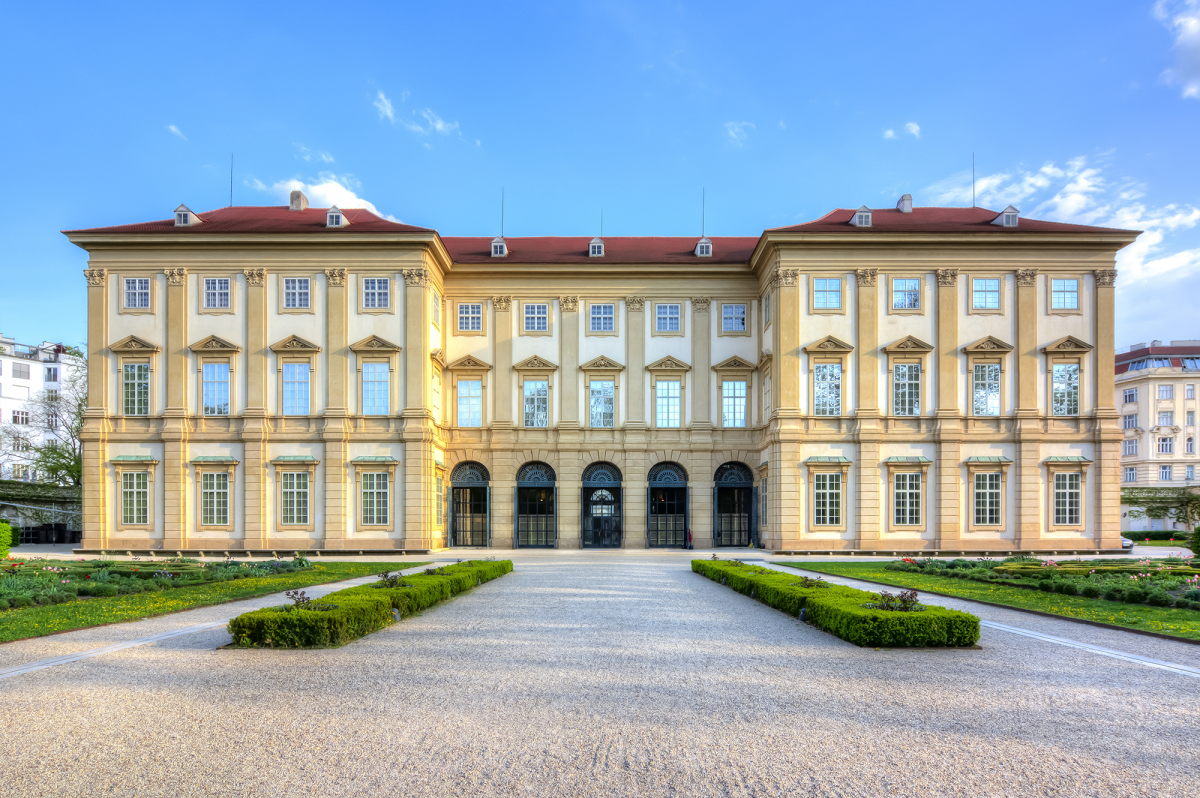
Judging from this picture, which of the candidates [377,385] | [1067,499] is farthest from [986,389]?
[377,385]

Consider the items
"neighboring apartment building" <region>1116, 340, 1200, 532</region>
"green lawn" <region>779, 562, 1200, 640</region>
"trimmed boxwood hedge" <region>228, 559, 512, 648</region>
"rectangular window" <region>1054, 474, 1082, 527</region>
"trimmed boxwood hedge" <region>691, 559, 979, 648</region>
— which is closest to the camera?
"trimmed boxwood hedge" <region>228, 559, 512, 648</region>

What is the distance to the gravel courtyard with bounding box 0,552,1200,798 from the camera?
20.2ft

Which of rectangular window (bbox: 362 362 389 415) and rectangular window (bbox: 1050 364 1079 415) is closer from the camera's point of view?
rectangular window (bbox: 362 362 389 415)

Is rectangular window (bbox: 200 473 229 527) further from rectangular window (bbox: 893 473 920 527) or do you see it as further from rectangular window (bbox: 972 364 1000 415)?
rectangular window (bbox: 972 364 1000 415)

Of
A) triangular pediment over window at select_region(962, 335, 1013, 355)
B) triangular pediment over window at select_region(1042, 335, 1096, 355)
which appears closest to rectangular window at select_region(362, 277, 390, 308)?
triangular pediment over window at select_region(962, 335, 1013, 355)

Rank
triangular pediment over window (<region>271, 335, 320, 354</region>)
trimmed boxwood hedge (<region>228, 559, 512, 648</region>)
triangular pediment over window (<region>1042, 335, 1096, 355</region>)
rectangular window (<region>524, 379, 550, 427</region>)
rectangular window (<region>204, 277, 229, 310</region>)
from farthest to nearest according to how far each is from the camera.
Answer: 1. rectangular window (<region>524, 379, 550, 427</region>)
2. rectangular window (<region>204, 277, 229, 310</region>)
3. triangular pediment over window (<region>1042, 335, 1096, 355</region>)
4. triangular pediment over window (<region>271, 335, 320, 354</region>)
5. trimmed boxwood hedge (<region>228, 559, 512, 648</region>)

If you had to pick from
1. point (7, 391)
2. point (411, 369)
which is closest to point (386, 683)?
point (411, 369)

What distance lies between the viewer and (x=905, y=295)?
36.9 metres

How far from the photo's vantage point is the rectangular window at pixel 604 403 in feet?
132

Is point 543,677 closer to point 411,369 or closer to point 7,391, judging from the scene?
point 411,369

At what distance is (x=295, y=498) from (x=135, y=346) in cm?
1038

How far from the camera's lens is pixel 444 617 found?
14.5 metres

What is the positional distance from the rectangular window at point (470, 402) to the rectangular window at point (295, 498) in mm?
8131

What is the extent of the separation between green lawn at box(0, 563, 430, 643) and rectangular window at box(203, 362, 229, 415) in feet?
55.4
